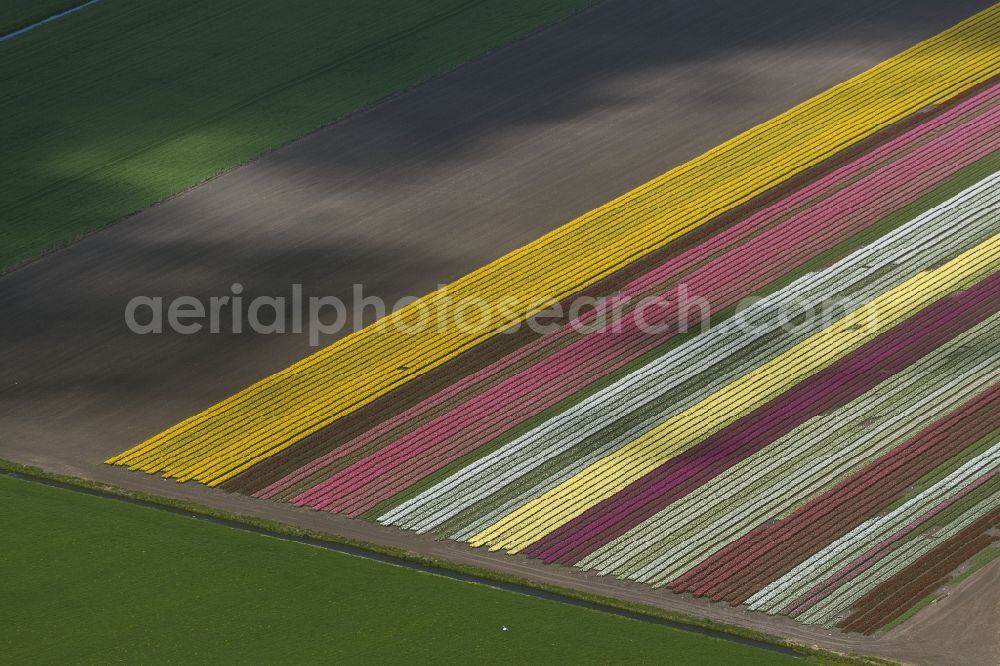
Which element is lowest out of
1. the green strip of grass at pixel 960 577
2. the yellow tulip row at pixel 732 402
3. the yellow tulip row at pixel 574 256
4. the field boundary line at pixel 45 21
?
the green strip of grass at pixel 960 577

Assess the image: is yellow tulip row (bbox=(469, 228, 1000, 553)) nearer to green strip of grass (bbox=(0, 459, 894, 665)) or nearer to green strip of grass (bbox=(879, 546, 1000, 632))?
green strip of grass (bbox=(0, 459, 894, 665))

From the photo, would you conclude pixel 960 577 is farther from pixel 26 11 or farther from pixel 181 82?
pixel 26 11

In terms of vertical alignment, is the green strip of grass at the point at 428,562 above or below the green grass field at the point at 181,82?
below

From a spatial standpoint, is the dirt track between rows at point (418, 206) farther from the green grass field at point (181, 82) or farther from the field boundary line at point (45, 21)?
the field boundary line at point (45, 21)

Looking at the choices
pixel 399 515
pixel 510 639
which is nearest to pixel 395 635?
pixel 510 639

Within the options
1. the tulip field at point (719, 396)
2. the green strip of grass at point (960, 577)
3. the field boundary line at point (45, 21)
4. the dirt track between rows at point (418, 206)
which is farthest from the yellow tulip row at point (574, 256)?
the field boundary line at point (45, 21)

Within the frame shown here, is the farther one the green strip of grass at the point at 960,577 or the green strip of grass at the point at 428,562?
the green strip of grass at the point at 960,577
